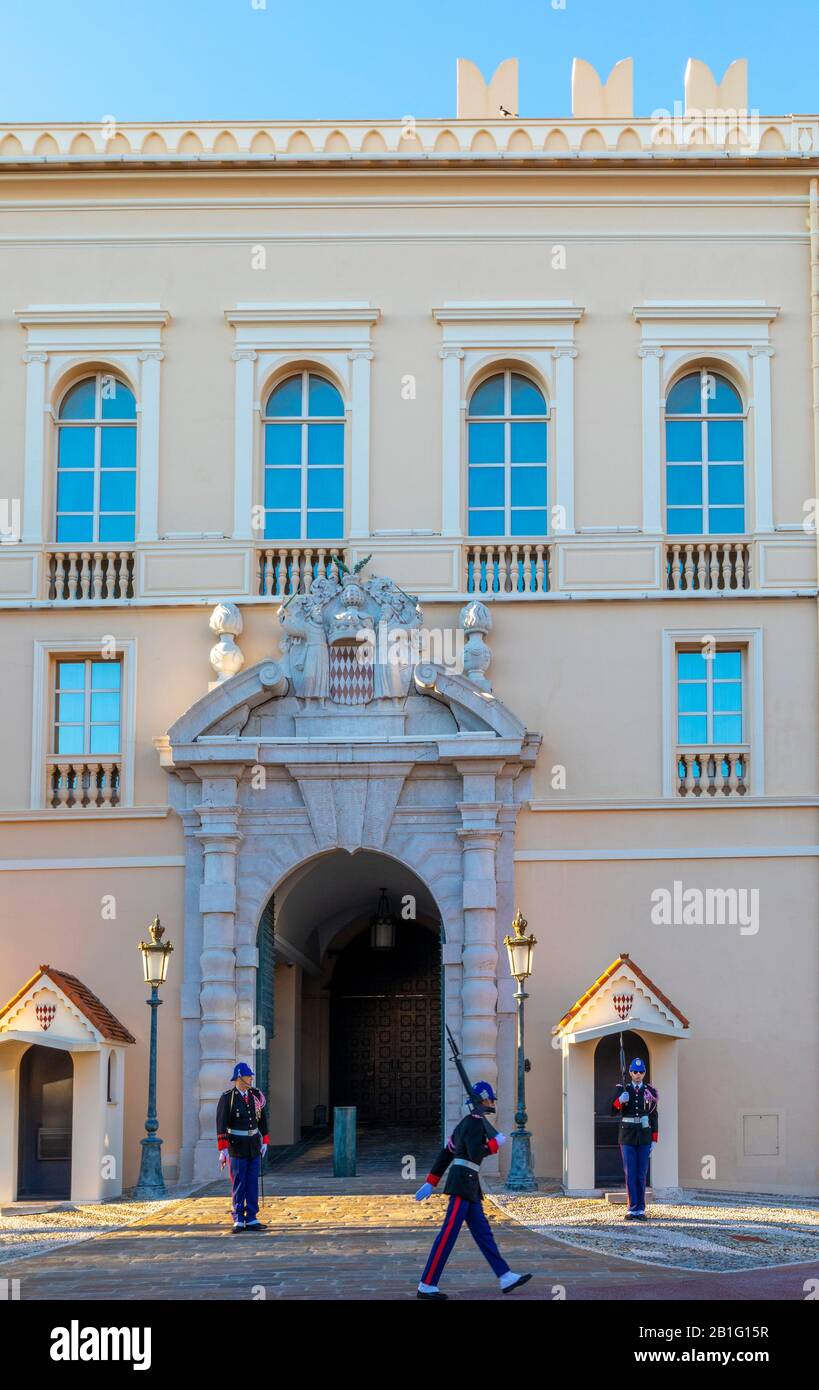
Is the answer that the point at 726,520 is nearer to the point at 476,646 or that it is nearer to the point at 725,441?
the point at 725,441

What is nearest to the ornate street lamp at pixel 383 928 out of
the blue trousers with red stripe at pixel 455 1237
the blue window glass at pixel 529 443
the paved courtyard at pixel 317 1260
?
the blue window glass at pixel 529 443

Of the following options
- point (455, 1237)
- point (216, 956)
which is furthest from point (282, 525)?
point (455, 1237)

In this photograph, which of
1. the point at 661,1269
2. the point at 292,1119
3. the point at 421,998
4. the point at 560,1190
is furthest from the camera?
the point at 421,998

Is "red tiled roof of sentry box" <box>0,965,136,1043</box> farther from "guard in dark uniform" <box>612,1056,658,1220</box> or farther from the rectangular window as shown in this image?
the rectangular window

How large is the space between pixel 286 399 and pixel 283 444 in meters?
0.61

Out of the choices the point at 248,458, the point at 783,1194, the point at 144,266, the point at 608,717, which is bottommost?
the point at 783,1194

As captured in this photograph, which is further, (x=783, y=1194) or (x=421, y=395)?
(x=421, y=395)

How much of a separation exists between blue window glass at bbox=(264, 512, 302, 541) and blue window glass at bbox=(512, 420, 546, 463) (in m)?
2.79


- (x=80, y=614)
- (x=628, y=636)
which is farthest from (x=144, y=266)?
(x=628, y=636)

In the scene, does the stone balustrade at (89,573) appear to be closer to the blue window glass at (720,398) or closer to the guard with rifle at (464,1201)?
the blue window glass at (720,398)

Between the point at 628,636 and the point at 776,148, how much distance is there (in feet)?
21.0

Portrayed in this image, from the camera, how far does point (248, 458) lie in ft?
85.2

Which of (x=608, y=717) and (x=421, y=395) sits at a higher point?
(x=421, y=395)

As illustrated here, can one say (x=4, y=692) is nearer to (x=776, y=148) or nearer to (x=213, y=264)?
(x=213, y=264)
